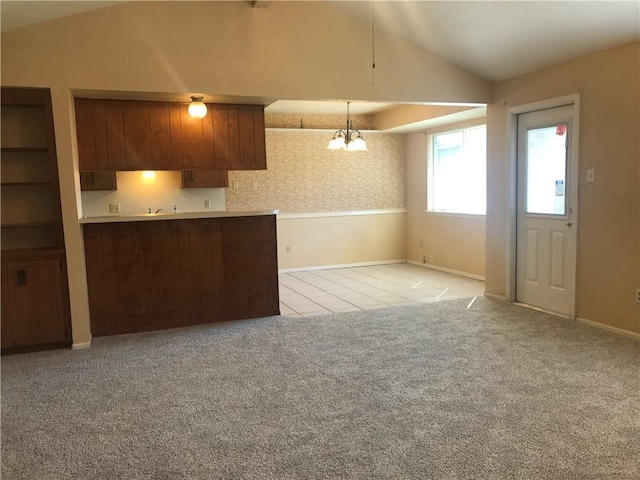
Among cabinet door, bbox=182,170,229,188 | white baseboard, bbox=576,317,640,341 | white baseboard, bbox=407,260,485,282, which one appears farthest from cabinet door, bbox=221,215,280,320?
white baseboard, bbox=407,260,485,282

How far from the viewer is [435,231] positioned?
7863mm

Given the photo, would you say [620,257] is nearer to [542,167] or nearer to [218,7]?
[542,167]

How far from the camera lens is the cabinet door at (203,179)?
6.26 m

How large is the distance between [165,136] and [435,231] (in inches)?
184

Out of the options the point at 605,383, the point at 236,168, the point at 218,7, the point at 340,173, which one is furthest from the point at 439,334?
the point at 340,173

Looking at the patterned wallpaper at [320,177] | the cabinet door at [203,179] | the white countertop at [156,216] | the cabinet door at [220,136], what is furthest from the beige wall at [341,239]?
the white countertop at [156,216]

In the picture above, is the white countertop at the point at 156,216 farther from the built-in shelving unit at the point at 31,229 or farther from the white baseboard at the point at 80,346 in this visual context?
the white baseboard at the point at 80,346

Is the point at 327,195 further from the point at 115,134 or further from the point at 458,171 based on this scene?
the point at 115,134

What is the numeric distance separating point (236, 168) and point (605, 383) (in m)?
3.75

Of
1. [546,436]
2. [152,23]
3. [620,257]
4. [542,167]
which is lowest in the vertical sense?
[546,436]

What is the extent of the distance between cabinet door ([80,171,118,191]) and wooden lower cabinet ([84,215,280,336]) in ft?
5.52

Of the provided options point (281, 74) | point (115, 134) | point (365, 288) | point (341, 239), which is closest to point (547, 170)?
point (365, 288)

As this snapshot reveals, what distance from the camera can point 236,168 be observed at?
5.09 metres

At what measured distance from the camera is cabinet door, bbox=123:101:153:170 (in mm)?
4629
